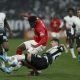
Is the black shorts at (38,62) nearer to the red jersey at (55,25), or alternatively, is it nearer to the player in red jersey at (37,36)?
the player in red jersey at (37,36)

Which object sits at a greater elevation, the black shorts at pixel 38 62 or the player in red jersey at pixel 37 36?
the player in red jersey at pixel 37 36

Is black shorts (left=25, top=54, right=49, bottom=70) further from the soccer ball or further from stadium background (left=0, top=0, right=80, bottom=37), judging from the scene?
stadium background (left=0, top=0, right=80, bottom=37)

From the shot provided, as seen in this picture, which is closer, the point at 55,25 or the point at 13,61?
the point at 13,61

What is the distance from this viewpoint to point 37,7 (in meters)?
40.9

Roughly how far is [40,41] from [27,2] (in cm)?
2583

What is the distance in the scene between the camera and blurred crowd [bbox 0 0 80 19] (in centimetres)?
4000

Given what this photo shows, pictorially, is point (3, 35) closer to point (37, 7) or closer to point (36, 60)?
point (36, 60)

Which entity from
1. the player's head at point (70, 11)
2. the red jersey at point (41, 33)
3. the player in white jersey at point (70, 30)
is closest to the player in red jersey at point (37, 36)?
the red jersey at point (41, 33)

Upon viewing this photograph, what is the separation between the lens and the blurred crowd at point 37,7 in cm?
4000

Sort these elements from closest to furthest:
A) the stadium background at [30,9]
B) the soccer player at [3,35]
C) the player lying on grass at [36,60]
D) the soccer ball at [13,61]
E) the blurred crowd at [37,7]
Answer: the soccer ball at [13,61]
the player lying on grass at [36,60]
the soccer player at [3,35]
the stadium background at [30,9]
the blurred crowd at [37,7]

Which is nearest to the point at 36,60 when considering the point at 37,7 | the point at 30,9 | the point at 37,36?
the point at 37,36

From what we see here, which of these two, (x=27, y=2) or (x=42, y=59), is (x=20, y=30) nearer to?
(x=27, y=2)

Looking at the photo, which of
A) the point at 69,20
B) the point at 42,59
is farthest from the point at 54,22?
the point at 42,59

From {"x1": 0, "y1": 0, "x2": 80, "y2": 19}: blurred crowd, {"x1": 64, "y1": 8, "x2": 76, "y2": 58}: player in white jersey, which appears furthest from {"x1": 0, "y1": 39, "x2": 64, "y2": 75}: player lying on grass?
{"x1": 0, "y1": 0, "x2": 80, "y2": 19}: blurred crowd
